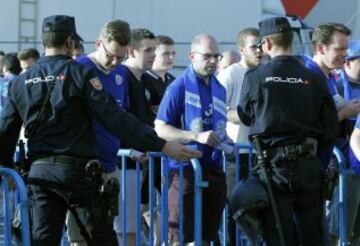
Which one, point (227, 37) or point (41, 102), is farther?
point (227, 37)

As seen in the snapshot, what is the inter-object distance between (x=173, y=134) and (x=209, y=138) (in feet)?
1.31

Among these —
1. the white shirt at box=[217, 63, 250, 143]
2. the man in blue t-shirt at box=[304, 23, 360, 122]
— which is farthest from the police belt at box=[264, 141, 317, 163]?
the white shirt at box=[217, 63, 250, 143]

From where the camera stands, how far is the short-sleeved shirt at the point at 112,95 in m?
6.55

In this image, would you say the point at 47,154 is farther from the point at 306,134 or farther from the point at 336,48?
Answer: the point at 336,48

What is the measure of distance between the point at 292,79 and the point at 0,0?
38.5ft

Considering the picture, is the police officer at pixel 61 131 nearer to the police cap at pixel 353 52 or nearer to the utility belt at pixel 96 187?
the utility belt at pixel 96 187

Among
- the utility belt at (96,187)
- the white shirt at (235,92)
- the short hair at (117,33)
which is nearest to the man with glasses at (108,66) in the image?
the short hair at (117,33)

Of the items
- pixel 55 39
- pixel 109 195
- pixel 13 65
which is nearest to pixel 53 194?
pixel 109 195

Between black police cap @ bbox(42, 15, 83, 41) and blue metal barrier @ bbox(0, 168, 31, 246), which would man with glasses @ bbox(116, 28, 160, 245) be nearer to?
blue metal barrier @ bbox(0, 168, 31, 246)

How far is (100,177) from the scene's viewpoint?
583cm

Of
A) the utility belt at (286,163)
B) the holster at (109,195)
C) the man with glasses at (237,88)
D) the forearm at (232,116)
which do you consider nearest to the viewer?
the holster at (109,195)

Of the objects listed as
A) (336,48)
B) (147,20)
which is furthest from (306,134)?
(147,20)

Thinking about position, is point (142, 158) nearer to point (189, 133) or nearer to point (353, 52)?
point (189, 133)

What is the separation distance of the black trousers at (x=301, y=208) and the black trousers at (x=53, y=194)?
3.70 ft
